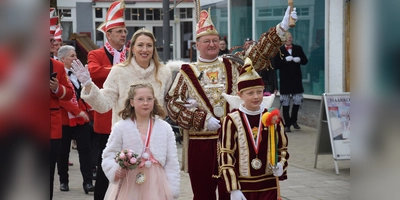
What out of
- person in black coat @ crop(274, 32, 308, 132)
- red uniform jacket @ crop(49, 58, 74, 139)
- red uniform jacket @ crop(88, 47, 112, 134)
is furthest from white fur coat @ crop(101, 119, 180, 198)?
person in black coat @ crop(274, 32, 308, 132)

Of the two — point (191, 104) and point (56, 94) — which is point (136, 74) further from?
point (56, 94)

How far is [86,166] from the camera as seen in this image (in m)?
8.33

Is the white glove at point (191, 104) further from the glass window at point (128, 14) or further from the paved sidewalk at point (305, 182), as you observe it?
the glass window at point (128, 14)

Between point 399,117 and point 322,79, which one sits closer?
point 399,117

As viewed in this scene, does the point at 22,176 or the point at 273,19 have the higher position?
the point at 273,19

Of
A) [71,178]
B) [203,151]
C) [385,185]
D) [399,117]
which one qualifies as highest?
[399,117]

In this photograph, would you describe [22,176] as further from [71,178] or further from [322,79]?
[322,79]

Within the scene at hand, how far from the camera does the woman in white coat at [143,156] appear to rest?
4.94 metres

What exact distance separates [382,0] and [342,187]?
7422 millimetres

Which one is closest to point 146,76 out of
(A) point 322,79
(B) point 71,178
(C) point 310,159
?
(B) point 71,178

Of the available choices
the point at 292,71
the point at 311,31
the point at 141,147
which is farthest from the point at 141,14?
the point at 141,147

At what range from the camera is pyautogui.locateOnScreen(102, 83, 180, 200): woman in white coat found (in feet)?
16.2

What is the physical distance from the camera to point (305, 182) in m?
8.59

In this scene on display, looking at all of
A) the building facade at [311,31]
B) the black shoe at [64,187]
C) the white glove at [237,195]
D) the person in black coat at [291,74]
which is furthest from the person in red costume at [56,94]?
the person in black coat at [291,74]
